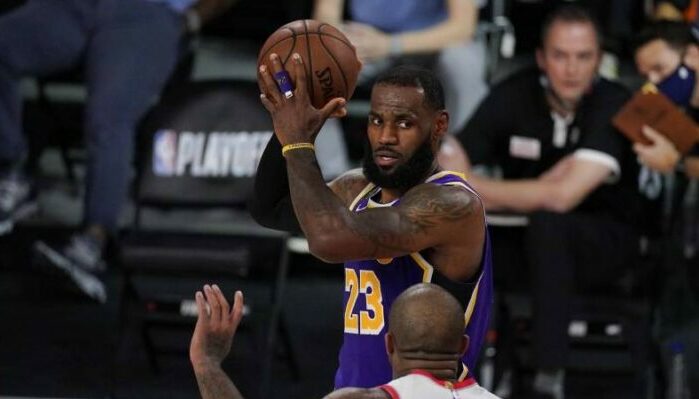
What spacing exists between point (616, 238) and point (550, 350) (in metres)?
0.57

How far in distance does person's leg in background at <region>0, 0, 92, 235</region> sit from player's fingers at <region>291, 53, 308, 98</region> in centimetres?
355

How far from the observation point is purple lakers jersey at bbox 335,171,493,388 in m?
4.35

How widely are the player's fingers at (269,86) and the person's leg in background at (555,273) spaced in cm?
261

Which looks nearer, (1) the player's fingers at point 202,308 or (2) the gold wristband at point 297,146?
(1) the player's fingers at point 202,308

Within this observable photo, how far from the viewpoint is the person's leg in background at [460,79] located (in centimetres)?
751

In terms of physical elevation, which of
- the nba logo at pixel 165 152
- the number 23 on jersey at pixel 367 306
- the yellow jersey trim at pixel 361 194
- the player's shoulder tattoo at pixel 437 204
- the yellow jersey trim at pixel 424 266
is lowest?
the nba logo at pixel 165 152

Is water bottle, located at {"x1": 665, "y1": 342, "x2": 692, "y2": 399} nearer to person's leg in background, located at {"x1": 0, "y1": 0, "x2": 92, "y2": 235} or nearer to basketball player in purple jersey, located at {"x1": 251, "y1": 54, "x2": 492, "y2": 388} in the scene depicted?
basketball player in purple jersey, located at {"x1": 251, "y1": 54, "x2": 492, "y2": 388}

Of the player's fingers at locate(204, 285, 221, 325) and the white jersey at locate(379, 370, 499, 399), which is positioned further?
the player's fingers at locate(204, 285, 221, 325)

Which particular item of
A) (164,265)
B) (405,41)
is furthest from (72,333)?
(405,41)

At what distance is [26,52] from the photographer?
300 inches

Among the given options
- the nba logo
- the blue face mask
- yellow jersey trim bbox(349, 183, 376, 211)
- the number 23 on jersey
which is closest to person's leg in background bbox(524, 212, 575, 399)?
the blue face mask

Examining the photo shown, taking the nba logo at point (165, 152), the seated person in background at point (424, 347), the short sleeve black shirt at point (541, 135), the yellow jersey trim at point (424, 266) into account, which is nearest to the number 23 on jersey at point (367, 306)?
the yellow jersey trim at point (424, 266)

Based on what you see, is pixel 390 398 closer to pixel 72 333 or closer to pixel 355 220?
pixel 355 220

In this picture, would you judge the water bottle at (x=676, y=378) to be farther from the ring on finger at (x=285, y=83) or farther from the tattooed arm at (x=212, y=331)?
the tattooed arm at (x=212, y=331)
